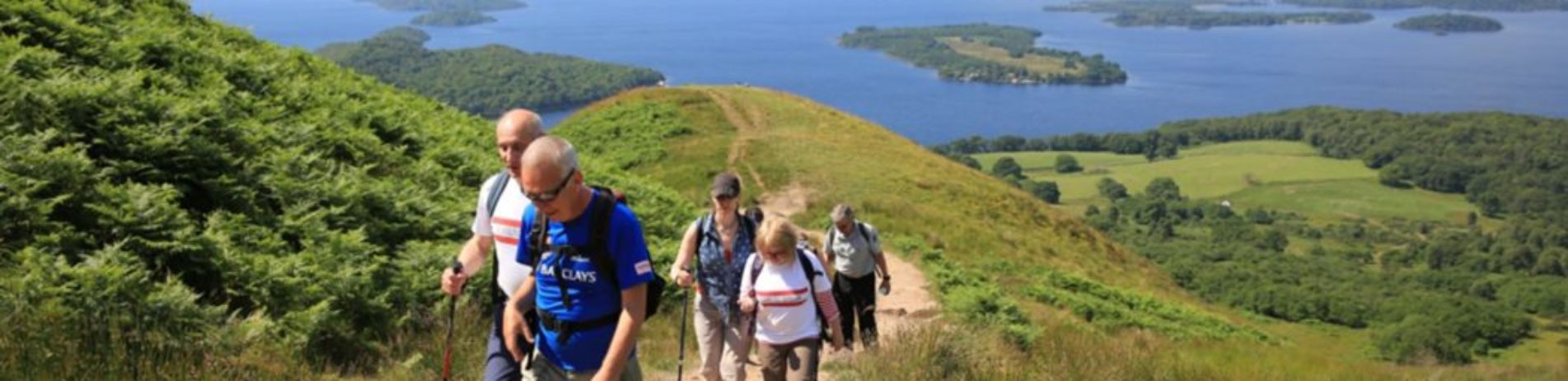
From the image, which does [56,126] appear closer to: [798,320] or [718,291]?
[718,291]

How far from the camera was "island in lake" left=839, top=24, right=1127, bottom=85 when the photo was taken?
156 meters

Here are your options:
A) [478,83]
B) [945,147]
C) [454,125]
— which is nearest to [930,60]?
[945,147]

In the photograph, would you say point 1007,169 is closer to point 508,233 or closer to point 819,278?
point 819,278

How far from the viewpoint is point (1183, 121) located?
125 metres

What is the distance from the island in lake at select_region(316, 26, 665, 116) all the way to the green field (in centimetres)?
3812

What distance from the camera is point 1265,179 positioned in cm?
10988

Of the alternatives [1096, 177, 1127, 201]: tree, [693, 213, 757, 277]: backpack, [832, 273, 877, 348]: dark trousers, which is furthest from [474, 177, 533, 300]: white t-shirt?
[1096, 177, 1127, 201]: tree

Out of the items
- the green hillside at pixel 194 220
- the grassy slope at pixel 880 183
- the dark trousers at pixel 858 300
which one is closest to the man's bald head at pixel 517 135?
the green hillside at pixel 194 220

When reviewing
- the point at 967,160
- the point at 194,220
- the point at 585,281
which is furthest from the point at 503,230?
the point at 967,160

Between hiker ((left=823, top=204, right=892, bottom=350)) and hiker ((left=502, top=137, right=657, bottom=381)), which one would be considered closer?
hiker ((left=502, top=137, right=657, bottom=381))

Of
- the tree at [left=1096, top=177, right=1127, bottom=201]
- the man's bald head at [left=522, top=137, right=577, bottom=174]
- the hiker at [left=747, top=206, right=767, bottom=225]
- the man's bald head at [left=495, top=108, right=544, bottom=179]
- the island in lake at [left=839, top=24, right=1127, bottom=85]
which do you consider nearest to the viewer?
the man's bald head at [left=522, top=137, right=577, bottom=174]

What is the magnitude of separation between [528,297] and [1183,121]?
127736mm

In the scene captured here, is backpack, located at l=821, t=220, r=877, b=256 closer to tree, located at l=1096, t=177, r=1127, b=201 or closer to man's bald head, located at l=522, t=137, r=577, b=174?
man's bald head, located at l=522, t=137, r=577, b=174

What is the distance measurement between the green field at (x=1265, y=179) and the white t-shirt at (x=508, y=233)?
9110 cm
